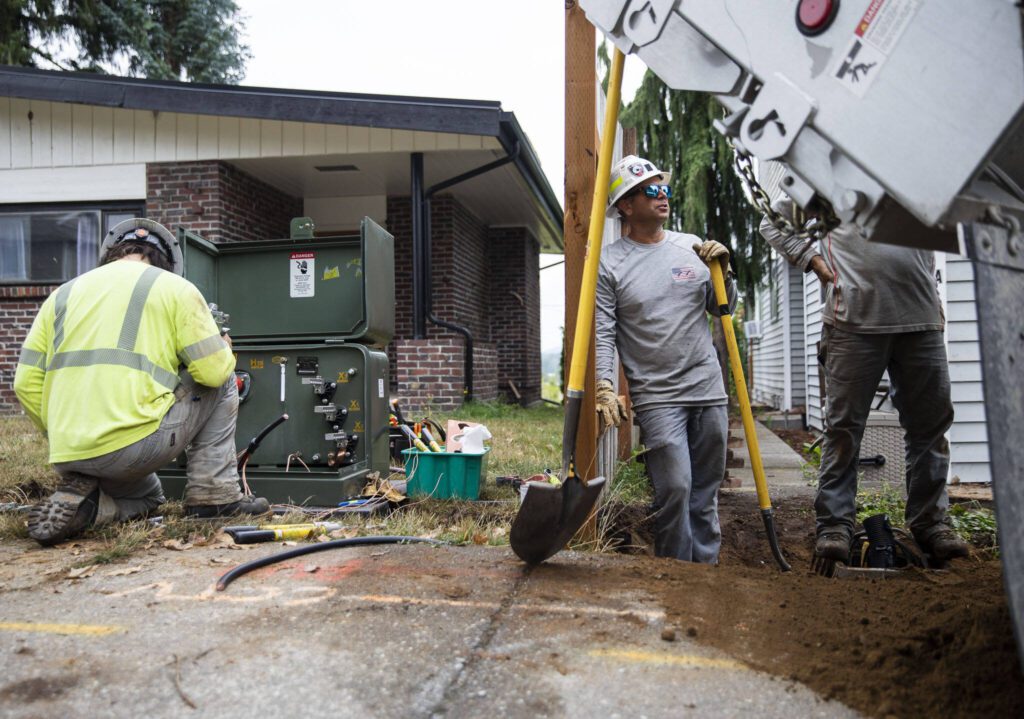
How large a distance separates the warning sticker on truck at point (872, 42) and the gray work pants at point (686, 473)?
1952mm

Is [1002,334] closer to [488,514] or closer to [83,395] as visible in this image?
[488,514]

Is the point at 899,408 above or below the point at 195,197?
below

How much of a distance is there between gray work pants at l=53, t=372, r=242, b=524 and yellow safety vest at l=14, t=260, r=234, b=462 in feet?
0.27

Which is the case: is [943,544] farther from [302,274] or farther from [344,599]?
[302,274]

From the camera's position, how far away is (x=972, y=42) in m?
1.57

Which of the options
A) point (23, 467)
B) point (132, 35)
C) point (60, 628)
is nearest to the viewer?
point (60, 628)

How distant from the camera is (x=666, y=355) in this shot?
3.55 m

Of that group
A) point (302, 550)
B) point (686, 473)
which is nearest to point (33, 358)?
point (302, 550)

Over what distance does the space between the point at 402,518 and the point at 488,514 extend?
1.54ft

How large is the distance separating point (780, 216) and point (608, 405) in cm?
114

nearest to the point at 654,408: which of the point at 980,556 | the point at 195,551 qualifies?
the point at 980,556

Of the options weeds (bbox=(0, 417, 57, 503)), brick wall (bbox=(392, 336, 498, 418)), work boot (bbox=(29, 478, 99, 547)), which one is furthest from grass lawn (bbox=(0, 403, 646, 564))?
brick wall (bbox=(392, 336, 498, 418))

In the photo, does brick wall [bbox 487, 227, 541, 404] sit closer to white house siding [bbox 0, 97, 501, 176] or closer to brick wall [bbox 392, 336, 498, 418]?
brick wall [bbox 392, 336, 498, 418]

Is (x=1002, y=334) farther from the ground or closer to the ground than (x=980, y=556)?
farther from the ground
